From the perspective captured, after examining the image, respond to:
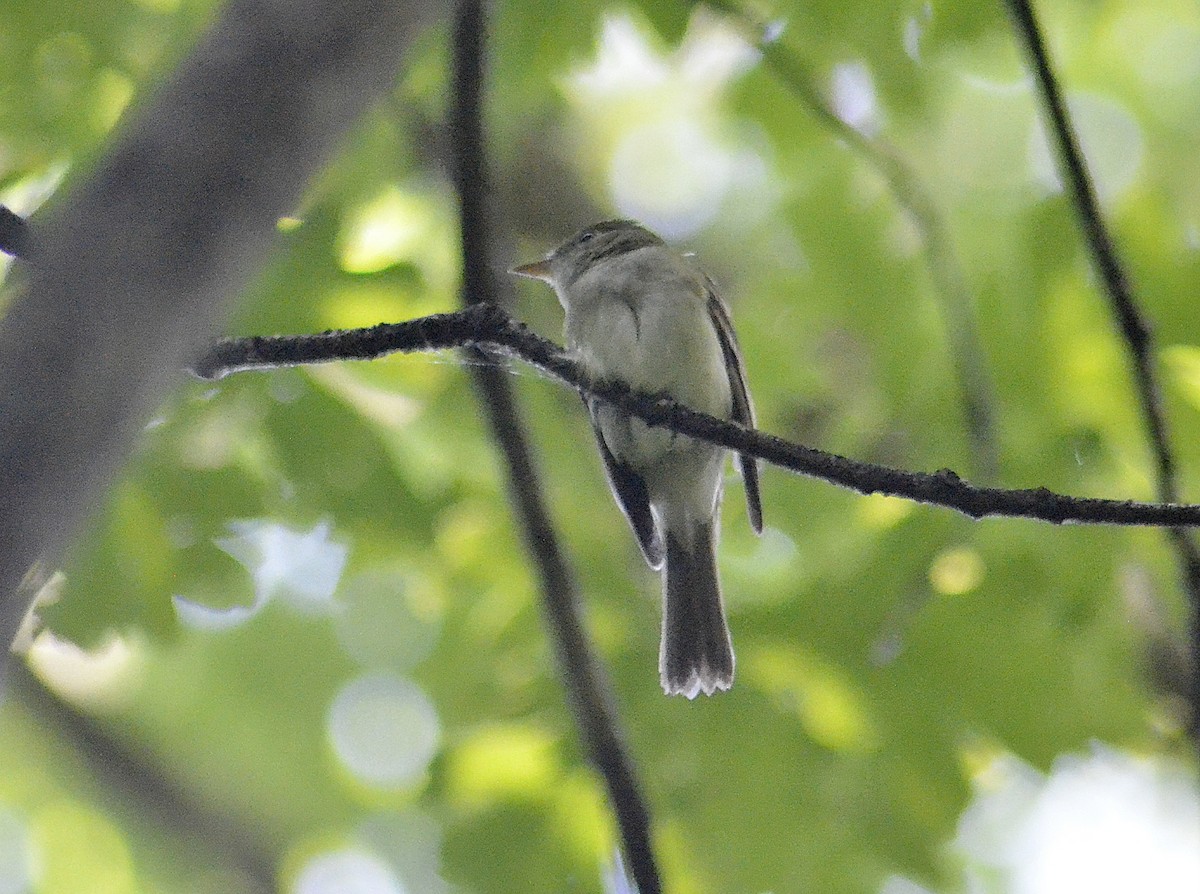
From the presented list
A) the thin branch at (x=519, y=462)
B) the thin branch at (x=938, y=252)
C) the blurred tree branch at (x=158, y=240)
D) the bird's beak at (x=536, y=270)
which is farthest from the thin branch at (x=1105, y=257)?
the bird's beak at (x=536, y=270)

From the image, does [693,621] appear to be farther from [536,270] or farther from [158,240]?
[158,240]

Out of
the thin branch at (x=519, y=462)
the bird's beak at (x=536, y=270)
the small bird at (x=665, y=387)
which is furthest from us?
the bird's beak at (x=536, y=270)

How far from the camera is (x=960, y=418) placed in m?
3.87

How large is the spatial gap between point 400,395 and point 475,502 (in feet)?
1.46

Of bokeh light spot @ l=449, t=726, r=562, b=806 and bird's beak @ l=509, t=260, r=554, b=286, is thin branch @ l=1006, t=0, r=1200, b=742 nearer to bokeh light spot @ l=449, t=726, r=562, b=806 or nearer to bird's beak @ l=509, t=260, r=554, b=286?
bokeh light spot @ l=449, t=726, r=562, b=806

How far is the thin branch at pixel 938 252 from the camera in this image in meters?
3.44

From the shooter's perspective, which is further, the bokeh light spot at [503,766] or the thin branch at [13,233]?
the bokeh light spot at [503,766]

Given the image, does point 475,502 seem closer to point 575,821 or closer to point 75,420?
point 575,821

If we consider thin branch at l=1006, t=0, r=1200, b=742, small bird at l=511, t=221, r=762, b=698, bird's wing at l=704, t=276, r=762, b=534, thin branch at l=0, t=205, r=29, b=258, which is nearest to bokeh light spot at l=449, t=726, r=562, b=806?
small bird at l=511, t=221, r=762, b=698

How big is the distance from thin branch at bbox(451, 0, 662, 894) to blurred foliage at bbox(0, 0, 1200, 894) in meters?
0.39

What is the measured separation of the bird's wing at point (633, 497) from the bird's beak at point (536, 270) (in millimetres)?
1054

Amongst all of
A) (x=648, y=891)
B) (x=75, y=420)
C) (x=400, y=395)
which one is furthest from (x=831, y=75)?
(x=75, y=420)

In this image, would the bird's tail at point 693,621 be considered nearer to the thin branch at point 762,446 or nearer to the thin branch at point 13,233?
the thin branch at point 762,446

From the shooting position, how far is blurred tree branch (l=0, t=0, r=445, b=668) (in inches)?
51.2
